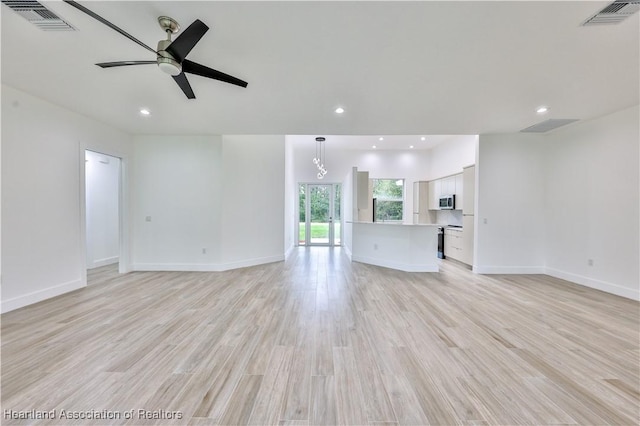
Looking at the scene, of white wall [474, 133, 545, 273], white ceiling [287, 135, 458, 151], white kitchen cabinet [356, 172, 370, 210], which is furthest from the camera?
white ceiling [287, 135, 458, 151]

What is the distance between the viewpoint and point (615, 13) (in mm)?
1897

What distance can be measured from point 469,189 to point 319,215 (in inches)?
198

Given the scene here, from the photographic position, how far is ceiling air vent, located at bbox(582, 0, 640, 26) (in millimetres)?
1822

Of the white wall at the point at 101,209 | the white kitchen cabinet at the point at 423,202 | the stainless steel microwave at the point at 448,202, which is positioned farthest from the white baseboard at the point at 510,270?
the white wall at the point at 101,209

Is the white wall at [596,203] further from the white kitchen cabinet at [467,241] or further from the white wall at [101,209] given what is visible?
the white wall at [101,209]

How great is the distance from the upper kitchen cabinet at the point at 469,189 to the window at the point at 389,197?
3.32 meters

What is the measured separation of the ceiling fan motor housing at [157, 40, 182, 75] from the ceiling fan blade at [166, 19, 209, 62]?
38mm

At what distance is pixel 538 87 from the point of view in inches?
120

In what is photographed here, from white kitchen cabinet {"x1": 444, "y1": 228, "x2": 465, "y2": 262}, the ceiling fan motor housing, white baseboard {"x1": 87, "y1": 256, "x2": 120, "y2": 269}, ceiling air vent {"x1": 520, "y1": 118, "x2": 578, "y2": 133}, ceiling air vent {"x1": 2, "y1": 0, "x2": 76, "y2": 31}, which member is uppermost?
ceiling air vent {"x1": 520, "y1": 118, "x2": 578, "y2": 133}

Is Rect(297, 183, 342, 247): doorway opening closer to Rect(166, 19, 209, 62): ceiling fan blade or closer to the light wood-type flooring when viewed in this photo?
the light wood-type flooring

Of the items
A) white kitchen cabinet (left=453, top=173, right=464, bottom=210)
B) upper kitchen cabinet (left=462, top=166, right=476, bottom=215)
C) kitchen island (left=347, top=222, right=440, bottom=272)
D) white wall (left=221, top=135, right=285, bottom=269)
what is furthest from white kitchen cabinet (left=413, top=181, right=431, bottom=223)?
white wall (left=221, top=135, right=285, bottom=269)

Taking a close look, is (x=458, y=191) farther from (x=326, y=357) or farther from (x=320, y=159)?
(x=326, y=357)

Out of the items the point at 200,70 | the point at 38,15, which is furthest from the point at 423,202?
the point at 38,15

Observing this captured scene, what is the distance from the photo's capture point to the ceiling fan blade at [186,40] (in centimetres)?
181
